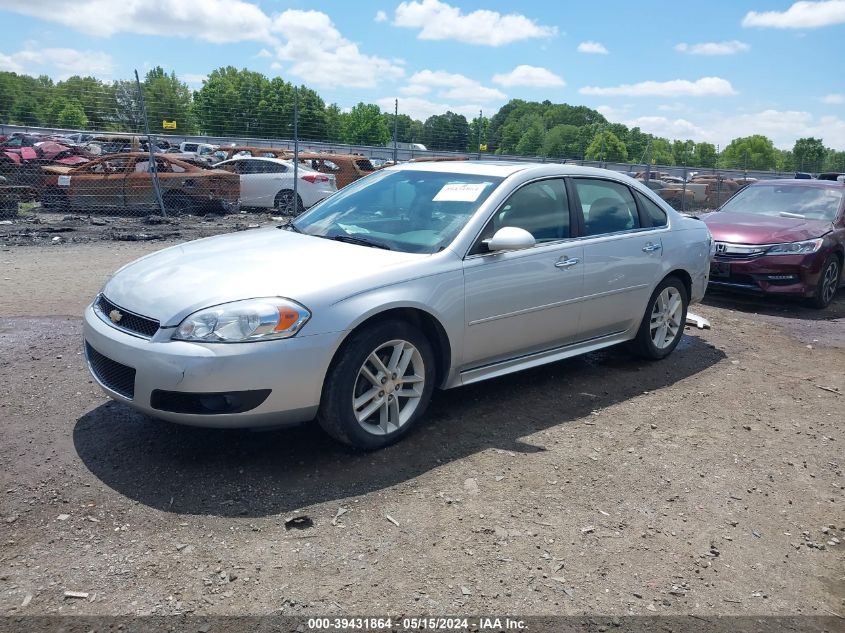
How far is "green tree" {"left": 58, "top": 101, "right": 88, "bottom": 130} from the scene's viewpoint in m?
18.5

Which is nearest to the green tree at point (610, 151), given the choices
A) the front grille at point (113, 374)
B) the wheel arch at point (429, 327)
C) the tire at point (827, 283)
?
the tire at point (827, 283)

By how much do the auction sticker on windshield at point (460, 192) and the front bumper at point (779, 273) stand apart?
16.7 feet

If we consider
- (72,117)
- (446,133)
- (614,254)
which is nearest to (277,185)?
(72,117)

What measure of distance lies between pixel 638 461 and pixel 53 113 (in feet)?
67.3

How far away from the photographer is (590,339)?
5398 millimetres

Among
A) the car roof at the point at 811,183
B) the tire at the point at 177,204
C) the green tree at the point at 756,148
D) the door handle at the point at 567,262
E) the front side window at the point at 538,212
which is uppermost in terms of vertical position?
the green tree at the point at 756,148

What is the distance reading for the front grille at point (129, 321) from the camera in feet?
12.0

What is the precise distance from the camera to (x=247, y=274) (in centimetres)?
388

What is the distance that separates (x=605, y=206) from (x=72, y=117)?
1873cm

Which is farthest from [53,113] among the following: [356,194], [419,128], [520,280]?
[520,280]

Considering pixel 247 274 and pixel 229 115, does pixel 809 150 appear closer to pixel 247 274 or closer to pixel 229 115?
pixel 229 115

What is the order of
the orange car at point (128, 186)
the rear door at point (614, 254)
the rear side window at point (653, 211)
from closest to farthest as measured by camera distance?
the rear door at point (614, 254) < the rear side window at point (653, 211) < the orange car at point (128, 186)

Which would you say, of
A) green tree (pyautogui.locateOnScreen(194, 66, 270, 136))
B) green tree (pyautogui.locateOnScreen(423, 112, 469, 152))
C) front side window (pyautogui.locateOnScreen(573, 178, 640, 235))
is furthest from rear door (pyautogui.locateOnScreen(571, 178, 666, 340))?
green tree (pyautogui.locateOnScreen(194, 66, 270, 136))

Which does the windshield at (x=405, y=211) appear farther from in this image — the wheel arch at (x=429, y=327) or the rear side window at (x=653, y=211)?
the rear side window at (x=653, y=211)
